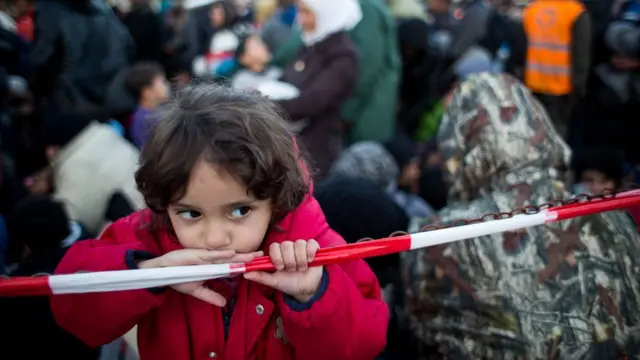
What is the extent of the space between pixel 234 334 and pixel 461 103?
1283 millimetres

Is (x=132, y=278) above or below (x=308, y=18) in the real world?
above

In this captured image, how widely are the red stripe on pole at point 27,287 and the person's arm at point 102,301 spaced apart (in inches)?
3.6

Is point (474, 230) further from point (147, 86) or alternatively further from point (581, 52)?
point (581, 52)

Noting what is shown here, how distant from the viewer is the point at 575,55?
212 inches

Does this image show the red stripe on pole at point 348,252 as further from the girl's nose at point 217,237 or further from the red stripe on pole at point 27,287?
the red stripe on pole at point 27,287

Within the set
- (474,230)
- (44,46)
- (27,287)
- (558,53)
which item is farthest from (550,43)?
(27,287)

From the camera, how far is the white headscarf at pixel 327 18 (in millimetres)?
4492

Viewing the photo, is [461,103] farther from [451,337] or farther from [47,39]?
[47,39]

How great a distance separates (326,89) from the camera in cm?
435

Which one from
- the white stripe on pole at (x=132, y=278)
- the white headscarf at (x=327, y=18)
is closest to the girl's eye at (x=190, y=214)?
the white stripe on pole at (x=132, y=278)

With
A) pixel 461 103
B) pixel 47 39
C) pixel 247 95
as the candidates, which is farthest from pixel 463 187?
pixel 47 39

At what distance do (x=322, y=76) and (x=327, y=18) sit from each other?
1.40 feet

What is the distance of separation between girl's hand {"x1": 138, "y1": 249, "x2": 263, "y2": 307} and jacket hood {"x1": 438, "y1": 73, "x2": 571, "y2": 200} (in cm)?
107

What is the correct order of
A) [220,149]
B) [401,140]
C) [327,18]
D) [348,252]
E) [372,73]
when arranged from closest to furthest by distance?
[220,149], [348,252], [327,18], [401,140], [372,73]
